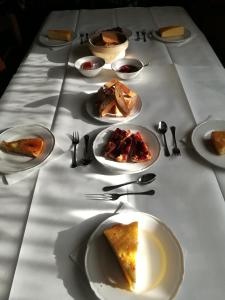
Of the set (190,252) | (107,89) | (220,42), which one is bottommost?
(220,42)

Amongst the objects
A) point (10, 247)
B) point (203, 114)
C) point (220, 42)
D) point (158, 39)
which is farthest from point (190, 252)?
point (220, 42)

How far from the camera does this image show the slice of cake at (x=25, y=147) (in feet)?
2.71

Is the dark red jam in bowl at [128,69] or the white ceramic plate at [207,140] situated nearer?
the white ceramic plate at [207,140]

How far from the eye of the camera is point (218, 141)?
0.78 meters

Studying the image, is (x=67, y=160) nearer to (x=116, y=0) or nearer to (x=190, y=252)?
(x=190, y=252)

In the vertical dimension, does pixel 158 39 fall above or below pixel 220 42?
above

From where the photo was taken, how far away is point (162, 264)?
0.57 metres

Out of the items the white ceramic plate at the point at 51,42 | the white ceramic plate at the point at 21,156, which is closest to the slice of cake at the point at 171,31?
the white ceramic plate at the point at 51,42

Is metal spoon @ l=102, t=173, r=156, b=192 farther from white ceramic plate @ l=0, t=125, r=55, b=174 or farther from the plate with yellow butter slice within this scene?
the plate with yellow butter slice

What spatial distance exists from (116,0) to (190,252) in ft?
7.77

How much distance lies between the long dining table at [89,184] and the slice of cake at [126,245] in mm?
68

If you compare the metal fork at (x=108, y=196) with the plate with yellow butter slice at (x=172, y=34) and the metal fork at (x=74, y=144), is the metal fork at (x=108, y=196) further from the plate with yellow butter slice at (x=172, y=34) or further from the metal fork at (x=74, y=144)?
the plate with yellow butter slice at (x=172, y=34)

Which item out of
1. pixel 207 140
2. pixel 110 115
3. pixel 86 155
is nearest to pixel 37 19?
pixel 110 115

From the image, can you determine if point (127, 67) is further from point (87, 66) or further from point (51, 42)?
point (51, 42)
